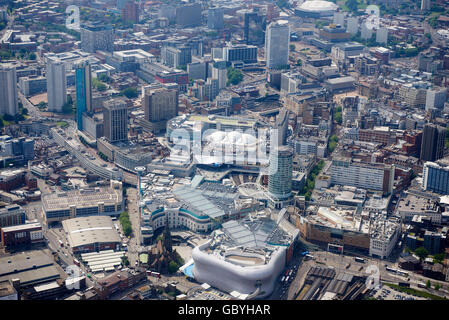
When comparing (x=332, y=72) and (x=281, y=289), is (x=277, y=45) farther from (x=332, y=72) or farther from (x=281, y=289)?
(x=281, y=289)

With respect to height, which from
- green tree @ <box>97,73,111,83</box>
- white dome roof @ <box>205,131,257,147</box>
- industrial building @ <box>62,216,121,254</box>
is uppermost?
green tree @ <box>97,73,111,83</box>

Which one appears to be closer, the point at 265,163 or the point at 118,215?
the point at 118,215

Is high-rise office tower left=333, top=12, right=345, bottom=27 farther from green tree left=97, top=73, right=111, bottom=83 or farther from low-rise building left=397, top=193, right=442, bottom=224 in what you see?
low-rise building left=397, top=193, right=442, bottom=224

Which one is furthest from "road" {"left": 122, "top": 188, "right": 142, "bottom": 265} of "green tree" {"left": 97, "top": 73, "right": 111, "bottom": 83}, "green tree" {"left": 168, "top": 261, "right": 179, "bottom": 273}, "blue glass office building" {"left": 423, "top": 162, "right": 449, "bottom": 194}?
"green tree" {"left": 97, "top": 73, "right": 111, "bottom": 83}

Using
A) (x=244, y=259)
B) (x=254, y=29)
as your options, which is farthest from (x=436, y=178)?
(x=254, y=29)

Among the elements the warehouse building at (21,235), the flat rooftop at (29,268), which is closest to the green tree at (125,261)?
the flat rooftop at (29,268)
